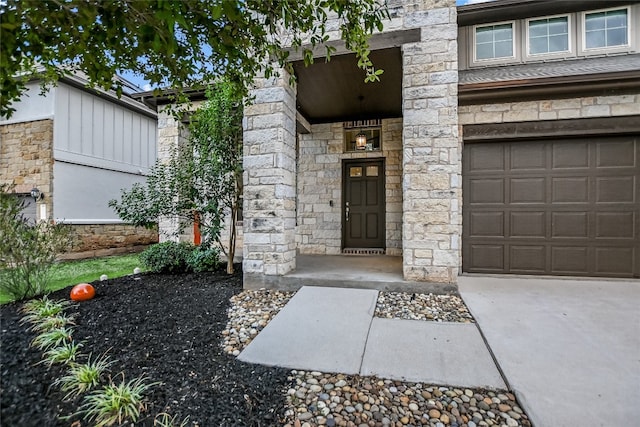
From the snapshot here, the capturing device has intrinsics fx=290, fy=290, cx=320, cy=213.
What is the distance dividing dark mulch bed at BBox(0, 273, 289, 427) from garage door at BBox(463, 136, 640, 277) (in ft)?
11.8

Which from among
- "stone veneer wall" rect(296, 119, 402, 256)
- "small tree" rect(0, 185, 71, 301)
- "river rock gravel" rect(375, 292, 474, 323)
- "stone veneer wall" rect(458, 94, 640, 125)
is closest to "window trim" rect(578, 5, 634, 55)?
"stone veneer wall" rect(458, 94, 640, 125)

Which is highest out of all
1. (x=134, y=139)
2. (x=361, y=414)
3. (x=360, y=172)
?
(x=134, y=139)

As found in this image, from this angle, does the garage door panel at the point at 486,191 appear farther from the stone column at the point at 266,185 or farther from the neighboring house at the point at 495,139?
the stone column at the point at 266,185

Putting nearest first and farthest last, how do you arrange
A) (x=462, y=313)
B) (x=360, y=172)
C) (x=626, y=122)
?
(x=462, y=313) → (x=626, y=122) → (x=360, y=172)

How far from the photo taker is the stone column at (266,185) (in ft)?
12.0

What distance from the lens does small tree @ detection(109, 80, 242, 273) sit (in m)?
4.17

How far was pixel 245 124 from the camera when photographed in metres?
3.77

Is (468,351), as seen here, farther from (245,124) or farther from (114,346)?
(245,124)

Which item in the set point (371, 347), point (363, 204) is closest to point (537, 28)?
point (363, 204)

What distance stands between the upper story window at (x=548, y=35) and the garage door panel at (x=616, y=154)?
1445mm

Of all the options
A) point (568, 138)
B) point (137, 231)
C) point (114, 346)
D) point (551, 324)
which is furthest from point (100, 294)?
point (568, 138)

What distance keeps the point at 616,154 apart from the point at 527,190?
44.9 inches

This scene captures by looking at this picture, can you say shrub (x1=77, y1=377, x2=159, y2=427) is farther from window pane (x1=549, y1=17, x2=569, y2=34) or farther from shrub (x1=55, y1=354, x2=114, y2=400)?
window pane (x1=549, y1=17, x2=569, y2=34)

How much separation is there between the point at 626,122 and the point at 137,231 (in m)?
10.1
